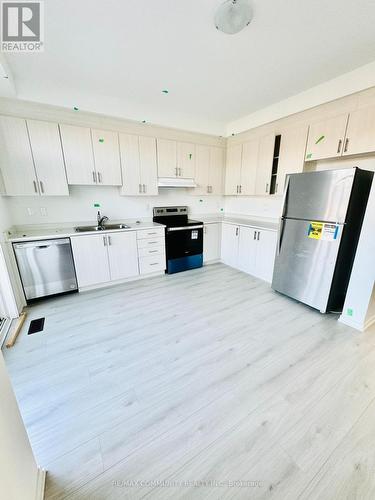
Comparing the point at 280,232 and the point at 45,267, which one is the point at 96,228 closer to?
the point at 45,267

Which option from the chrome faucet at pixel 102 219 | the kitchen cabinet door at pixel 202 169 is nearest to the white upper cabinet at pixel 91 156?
the chrome faucet at pixel 102 219

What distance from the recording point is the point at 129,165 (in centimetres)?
339

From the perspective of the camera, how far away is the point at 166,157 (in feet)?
12.1

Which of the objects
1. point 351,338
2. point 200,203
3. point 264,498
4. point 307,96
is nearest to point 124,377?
point 264,498

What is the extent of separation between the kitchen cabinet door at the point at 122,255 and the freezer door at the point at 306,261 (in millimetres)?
2283

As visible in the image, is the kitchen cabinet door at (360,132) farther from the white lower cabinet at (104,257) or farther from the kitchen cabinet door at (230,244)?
the white lower cabinet at (104,257)

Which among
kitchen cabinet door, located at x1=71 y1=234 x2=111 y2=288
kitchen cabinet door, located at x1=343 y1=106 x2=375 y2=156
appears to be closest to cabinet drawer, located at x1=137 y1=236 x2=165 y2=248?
kitchen cabinet door, located at x1=71 y1=234 x2=111 y2=288

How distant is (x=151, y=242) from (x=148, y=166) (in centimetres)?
133

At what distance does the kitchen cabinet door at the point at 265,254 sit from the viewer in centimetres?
331

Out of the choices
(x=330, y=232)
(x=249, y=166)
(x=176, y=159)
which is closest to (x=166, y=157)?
(x=176, y=159)

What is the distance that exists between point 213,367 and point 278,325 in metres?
1.00

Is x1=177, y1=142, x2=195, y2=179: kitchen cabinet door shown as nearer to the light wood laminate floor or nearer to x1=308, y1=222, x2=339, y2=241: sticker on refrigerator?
x1=308, y1=222, x2=339, y2=241: sticker on refrigerator

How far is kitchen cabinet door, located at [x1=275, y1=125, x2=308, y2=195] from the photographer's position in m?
2.94

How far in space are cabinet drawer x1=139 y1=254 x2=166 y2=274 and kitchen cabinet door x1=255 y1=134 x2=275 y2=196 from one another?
2161 mm
